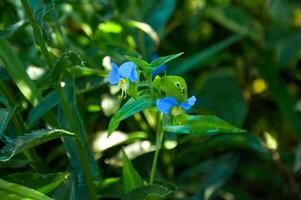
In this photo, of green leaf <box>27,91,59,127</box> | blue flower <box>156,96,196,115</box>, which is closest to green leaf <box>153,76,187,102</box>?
blue flower <box>156,96,196,115</box>

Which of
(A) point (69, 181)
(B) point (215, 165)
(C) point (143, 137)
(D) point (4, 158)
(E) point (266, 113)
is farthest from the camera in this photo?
(E) point (266, 113)

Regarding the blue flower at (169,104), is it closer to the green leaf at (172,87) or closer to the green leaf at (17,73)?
the green leaf at (172,87)

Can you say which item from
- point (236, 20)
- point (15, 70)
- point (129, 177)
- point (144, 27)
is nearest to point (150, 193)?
point (129, 177)

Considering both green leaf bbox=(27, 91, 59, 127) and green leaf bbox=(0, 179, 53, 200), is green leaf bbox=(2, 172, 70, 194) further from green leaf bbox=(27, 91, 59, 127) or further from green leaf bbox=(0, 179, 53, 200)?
green leaf bbox=(27, 91, 59, 127)

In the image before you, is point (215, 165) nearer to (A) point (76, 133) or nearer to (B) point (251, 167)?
(B) point (251, 167)

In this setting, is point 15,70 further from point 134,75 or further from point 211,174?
point 211,174

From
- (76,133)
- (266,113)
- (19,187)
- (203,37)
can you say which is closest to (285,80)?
(266,113)
